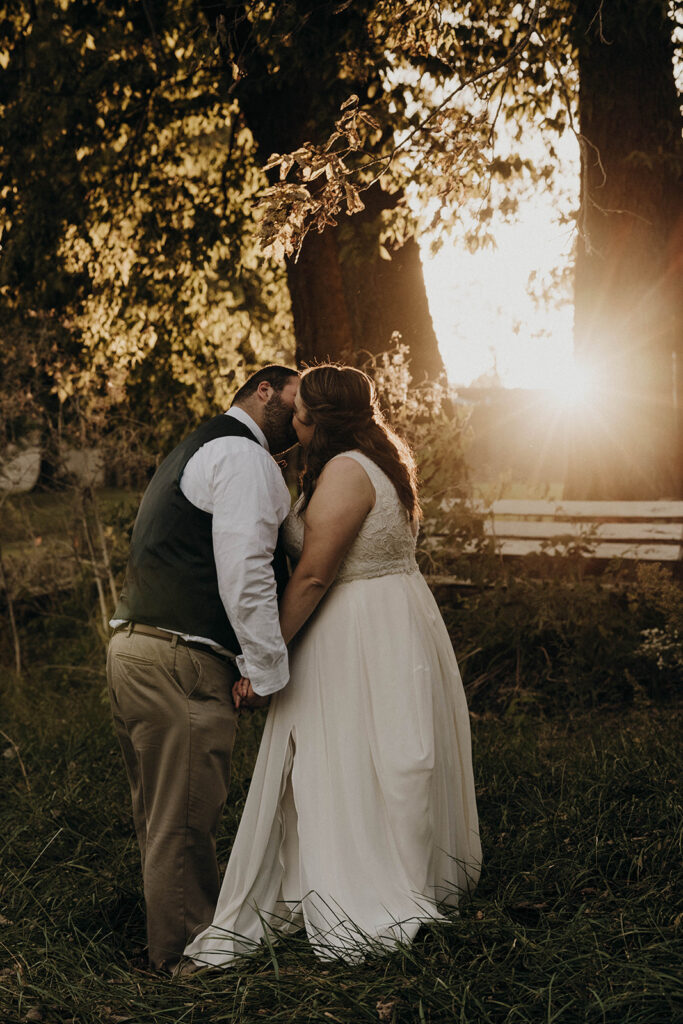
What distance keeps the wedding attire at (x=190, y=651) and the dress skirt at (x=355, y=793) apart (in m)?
0.16

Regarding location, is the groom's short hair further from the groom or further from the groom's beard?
the groom

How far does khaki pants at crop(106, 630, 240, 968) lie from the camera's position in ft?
12.8

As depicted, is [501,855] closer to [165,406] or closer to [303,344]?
[303,344]

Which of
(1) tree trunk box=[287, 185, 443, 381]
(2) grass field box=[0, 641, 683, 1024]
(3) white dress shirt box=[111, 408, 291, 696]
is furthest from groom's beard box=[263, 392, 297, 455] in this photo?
(1) tree trunk box=[287, 185, 443, 381]

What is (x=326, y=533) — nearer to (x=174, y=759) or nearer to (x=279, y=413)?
(x=279, y=413)

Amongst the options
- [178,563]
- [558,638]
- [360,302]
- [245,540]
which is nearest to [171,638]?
[178,563]

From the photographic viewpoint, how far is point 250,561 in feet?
12.0

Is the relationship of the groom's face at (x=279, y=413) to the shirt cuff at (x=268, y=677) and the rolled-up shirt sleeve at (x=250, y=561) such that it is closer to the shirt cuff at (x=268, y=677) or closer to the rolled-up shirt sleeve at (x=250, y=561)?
the rolled-up shirt sleeve at (x=250, y=561)

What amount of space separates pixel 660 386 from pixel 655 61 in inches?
108

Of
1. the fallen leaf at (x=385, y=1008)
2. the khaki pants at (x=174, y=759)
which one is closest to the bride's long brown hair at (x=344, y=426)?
the khaki pants at (x=174, y=759)

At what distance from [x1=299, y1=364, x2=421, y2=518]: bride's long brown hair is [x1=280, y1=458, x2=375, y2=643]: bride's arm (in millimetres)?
110

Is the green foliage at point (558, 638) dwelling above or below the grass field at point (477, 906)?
above

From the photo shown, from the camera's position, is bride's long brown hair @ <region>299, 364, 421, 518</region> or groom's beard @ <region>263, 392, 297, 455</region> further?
groom's beard @ <region>263, 392, 297, 455</region>

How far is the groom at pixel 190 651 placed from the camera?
3.74m
